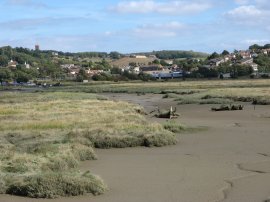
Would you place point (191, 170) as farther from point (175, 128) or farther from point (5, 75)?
point (5, 75)

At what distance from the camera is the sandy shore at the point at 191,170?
9.83 meters

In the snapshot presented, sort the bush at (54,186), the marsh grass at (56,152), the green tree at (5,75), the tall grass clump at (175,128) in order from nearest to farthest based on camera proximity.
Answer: the bush at (54,186) → the marsh grass at (56,152) → the tall grass clump at (175,128) → the green tree at (5,75)

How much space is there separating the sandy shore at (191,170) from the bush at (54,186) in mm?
186

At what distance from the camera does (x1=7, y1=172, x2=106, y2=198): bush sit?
9438 millimetres

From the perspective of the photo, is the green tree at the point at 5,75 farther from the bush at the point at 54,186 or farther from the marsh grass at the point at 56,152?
the bush at the point at 54,186

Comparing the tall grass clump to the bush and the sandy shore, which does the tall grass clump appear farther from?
the bush

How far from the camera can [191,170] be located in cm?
1259

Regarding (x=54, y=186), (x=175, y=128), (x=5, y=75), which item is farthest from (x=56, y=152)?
(x=5, y=75)

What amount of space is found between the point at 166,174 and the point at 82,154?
303cm

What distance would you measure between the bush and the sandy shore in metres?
0.19

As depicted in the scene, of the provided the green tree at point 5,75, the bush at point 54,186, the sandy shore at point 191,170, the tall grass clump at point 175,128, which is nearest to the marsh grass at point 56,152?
the bush at point 54,186

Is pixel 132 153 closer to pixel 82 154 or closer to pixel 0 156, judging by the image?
pixel 82 154

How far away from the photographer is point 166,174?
12023 millimetres

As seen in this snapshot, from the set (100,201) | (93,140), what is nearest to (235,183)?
(100,201)
